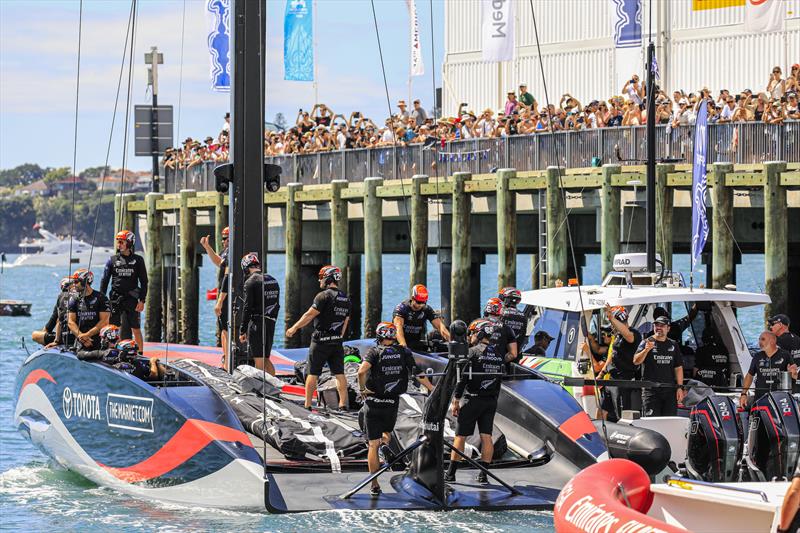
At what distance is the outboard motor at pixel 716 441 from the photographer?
12242mm

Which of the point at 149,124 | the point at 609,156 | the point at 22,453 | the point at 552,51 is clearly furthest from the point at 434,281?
the point at 22,453

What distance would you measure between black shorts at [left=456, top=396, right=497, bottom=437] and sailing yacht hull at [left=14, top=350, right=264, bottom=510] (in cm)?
183

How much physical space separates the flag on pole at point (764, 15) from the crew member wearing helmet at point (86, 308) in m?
15.2

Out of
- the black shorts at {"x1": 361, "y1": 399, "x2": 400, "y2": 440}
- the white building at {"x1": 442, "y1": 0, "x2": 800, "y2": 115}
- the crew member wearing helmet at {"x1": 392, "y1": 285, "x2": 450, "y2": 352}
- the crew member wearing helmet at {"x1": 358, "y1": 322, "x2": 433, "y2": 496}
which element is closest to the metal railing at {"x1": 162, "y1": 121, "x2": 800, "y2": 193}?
the white building at {"x1": 442, "y1": 0, "x2": 800, "y2": 115}

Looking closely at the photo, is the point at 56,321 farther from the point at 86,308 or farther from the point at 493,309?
the point at 493,309

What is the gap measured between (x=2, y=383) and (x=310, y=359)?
47.4 feet

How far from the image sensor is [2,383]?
90.2 feet

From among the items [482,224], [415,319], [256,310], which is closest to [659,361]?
[415,319]

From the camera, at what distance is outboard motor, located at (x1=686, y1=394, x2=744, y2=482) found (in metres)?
12.2

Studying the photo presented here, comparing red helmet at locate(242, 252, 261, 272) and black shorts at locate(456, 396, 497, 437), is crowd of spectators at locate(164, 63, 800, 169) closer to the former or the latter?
red helmet at locate(242, 252, 261, 272)

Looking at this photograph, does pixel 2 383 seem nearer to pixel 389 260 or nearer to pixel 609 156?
pixel 609 156

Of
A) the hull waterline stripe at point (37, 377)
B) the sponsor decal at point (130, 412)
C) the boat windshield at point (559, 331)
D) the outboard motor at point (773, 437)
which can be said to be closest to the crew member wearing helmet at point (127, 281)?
the hull waterline stripe at point (37, 377)

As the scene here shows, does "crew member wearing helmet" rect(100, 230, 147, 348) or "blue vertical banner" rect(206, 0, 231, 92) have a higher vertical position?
"blue vertical banner" rect(206, 0, 231, 92)

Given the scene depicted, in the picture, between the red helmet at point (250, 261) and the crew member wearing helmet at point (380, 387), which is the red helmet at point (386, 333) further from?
the red helmet at point (250, 261)
